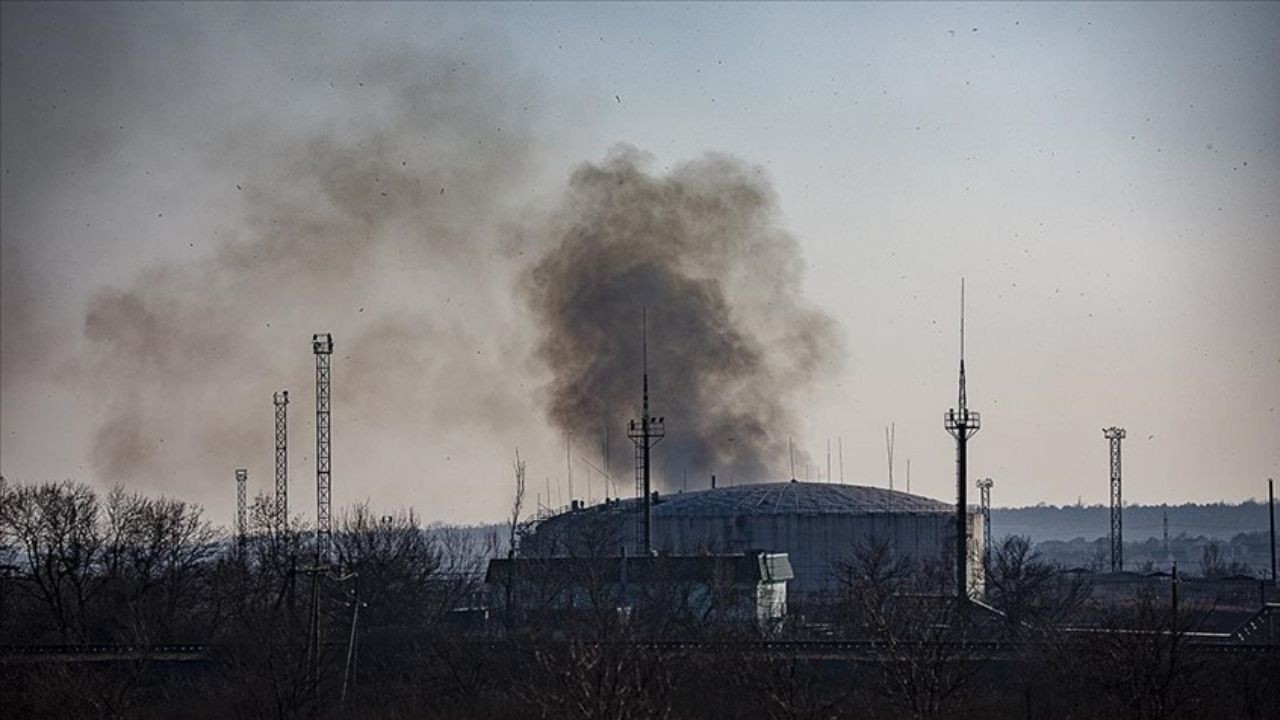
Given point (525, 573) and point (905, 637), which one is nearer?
point (905, 637)

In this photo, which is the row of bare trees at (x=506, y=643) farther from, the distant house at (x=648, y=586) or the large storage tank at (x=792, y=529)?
the large storage tank at (x=792, y=529)

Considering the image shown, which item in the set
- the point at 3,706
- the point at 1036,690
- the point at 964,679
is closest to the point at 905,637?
the point at 964,679

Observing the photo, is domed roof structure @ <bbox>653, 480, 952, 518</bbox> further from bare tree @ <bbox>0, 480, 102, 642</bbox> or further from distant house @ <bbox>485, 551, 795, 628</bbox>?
bare tree @ <bbox>0, 480, 102, 642</bbox>

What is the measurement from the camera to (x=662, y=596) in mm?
52938

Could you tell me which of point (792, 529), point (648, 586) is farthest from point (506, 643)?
point (792, 529)

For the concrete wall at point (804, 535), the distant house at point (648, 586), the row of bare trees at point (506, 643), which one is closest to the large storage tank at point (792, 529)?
the concrete wall at point (804, 535)

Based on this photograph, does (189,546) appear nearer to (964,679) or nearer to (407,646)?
(407,646)

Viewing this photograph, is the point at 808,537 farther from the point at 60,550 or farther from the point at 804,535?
the point at 60,550

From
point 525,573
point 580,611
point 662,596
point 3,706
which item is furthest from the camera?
point 525,573

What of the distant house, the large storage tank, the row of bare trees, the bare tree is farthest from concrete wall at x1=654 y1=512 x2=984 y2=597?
the bare tree

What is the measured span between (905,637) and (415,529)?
2979 centimetres

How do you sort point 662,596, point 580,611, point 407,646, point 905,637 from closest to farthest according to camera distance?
point 905,637 < point 407,646 < point 580,611 < point 662,596

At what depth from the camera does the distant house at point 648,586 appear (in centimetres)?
5216

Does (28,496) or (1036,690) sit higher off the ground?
(28,496)
